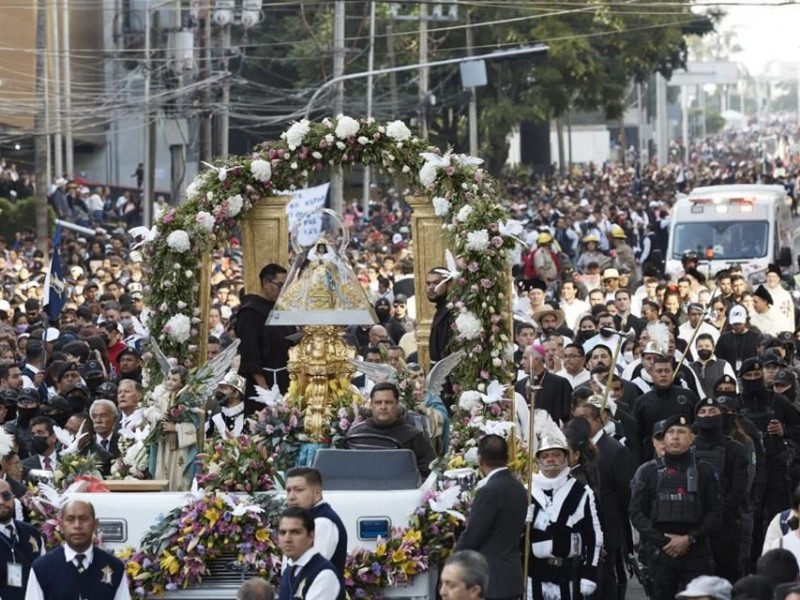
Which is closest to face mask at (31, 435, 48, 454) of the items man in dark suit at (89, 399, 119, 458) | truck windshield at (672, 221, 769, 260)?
man in dark suit at (89, 399, 119, 458)

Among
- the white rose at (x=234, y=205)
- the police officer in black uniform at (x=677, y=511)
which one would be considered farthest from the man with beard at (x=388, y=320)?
the police officer in black uniform at (x=677, y=511)

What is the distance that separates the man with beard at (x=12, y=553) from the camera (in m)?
12.0

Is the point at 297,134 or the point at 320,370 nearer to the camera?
the point at 320,370

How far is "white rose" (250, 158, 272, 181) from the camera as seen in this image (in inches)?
677

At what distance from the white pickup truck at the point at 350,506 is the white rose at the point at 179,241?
123 inches

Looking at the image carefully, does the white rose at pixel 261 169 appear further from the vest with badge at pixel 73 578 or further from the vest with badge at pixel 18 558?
the vest with badge at pixel 73 578

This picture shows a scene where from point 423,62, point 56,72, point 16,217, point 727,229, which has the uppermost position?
point 423,62

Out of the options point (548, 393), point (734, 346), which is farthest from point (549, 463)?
point (734, 346)

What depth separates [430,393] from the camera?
1553cm

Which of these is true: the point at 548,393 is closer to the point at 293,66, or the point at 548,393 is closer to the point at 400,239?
the point at 400,239

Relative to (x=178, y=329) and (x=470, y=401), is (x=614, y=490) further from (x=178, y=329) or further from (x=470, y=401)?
(x=178, y=329)

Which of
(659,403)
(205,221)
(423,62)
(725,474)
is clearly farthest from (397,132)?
(423,62)

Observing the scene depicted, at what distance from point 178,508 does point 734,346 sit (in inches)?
409

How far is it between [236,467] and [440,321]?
3.45 metres
